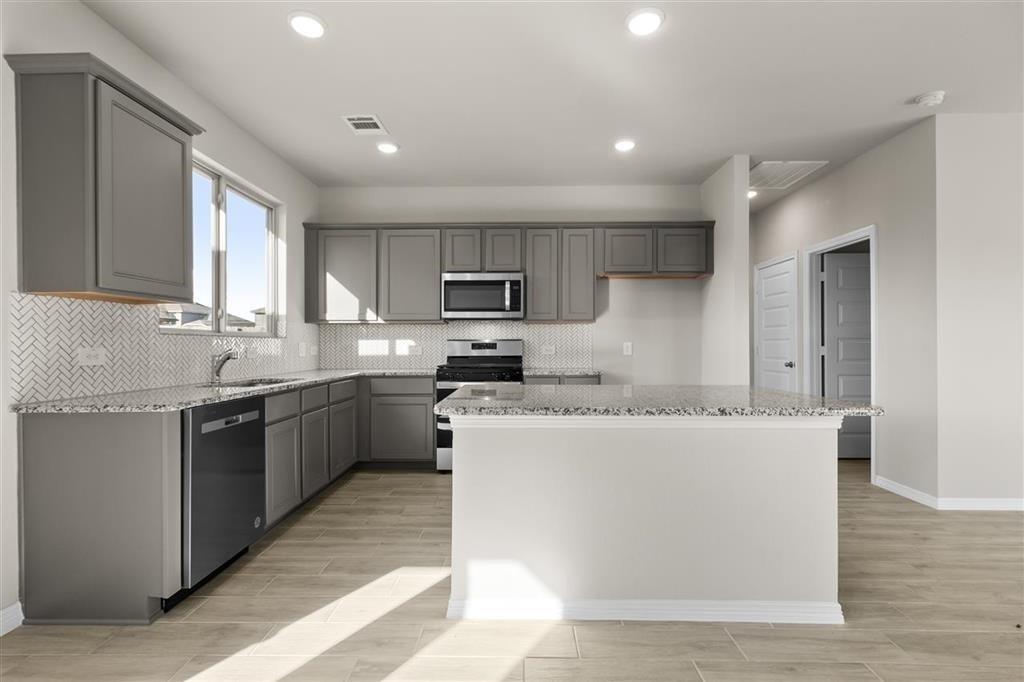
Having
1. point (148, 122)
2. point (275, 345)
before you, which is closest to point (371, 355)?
point (275, 345)

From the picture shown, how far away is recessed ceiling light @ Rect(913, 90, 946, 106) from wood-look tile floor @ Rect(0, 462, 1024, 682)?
270cm

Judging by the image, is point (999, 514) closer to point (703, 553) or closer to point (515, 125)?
point (703, 553)

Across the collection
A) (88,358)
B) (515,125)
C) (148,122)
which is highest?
(515,125)

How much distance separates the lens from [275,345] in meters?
4.38

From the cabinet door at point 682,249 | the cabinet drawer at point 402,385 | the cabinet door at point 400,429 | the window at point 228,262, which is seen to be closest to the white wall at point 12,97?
the window at point 228,262

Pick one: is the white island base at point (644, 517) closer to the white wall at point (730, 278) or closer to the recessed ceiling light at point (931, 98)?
the white wall at point (730, 278)

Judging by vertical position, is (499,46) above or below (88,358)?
above

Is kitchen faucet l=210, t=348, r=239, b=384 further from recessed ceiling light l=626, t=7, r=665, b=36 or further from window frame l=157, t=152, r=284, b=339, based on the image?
recessed ceiling light l=626, t=7, r=665, b=36

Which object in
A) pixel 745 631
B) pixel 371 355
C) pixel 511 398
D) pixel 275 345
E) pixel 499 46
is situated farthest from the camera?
pixel 371 355

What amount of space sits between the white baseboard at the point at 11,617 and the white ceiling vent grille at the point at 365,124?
311 cm

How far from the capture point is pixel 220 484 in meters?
2.51

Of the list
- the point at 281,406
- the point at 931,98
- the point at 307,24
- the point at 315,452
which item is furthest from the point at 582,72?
the point at 315,452

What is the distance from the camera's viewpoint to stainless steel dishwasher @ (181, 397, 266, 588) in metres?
2.28

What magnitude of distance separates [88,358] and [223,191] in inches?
66.1
